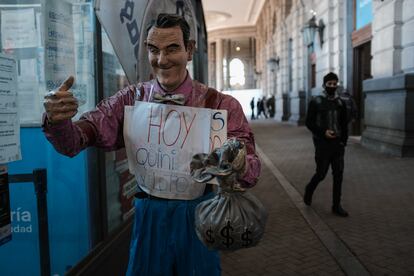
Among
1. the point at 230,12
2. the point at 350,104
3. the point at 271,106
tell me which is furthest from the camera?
the point at 230,12

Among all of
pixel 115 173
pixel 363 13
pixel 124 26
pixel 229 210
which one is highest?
pixel 363 13

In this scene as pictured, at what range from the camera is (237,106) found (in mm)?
2057

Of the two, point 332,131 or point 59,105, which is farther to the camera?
point 332,131

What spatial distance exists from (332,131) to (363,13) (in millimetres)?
8608

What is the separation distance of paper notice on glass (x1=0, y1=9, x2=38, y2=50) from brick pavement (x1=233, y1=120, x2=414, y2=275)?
246 cm

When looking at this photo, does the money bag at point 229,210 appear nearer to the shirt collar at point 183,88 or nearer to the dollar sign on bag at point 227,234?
the dollar sign on bag at point 227,234

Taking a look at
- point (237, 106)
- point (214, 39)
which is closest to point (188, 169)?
point (237, 106)

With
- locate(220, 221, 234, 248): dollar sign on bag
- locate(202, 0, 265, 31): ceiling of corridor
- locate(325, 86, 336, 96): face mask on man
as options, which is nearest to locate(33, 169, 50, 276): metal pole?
locate(220, 221, 234, 248): dollar sign on bag

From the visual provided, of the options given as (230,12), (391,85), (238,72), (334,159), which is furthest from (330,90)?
(238,72)

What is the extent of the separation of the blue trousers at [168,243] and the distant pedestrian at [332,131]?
362 cm

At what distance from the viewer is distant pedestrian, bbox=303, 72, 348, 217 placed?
5.34m

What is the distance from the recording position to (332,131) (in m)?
5.30

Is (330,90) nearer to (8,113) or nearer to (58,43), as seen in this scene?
(58,43)

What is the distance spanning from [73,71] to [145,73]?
1.64ft
